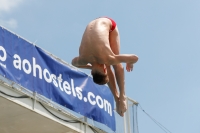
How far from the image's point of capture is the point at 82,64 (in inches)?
Answer: 335

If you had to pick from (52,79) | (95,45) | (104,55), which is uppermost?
(95,45)

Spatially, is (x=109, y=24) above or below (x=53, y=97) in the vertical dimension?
above

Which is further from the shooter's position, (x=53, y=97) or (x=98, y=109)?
(x=98, y=109)

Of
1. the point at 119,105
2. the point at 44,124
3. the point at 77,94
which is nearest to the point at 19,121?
the point at 44,124

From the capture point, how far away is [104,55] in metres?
8.13

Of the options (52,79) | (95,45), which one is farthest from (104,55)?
(52,79)

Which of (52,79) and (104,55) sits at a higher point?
(104,55)

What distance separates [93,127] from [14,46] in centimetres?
293

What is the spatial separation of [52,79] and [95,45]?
6184mm

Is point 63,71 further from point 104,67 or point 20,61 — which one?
point 104,67

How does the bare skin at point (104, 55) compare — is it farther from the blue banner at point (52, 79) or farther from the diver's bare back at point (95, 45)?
the blue banner at point (52, 79)

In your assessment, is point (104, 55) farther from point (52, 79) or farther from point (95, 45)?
point (52, 79)

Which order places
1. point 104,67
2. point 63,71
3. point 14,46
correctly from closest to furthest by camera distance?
1. point 104,67
2. point 14,46
3. point 63,71

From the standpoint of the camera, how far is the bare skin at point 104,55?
8147 mm
